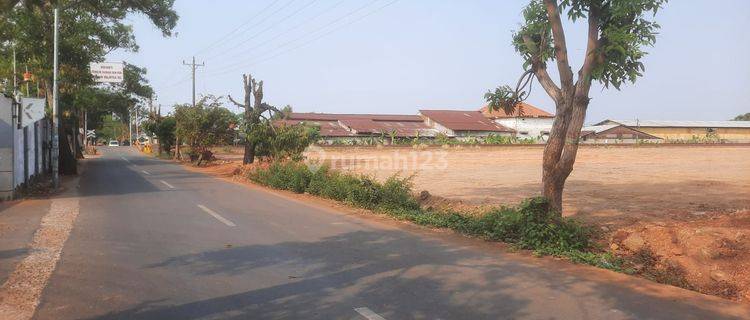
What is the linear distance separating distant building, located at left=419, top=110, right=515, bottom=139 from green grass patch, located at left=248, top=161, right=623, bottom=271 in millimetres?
58483

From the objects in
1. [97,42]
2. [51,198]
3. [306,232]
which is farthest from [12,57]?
[306,232]

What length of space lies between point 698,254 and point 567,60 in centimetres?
365

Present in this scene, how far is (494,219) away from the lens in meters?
10.1

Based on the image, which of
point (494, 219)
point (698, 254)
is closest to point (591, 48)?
point (494, 219)

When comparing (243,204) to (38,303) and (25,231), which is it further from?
(38,303)

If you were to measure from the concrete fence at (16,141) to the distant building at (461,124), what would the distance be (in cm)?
5964

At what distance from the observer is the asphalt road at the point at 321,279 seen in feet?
18.5

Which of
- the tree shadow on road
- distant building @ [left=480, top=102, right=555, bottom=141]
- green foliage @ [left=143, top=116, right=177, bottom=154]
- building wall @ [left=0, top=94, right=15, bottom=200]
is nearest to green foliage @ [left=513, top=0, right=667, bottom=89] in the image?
the tree shadow on road

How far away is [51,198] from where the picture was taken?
15.7 metres

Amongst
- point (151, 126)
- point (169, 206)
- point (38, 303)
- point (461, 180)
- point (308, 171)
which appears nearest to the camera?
point (38, 303)

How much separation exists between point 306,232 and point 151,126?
39.9 m

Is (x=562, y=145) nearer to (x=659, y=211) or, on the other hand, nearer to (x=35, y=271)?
(x=659, y=211)

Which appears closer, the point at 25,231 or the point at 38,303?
the point at 38,303

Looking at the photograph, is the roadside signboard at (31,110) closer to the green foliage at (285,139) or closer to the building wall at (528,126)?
the green foliage at (285,139)
